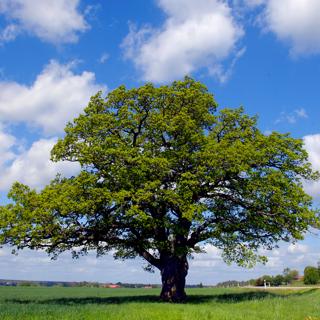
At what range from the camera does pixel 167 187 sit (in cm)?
3172

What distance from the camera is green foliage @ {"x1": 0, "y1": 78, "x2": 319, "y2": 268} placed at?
29.9 metres

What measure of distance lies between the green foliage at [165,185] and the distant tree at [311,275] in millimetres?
62461

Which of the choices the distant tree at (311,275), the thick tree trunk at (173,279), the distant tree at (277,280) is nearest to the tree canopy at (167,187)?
the thick tree trunk at (173,279)

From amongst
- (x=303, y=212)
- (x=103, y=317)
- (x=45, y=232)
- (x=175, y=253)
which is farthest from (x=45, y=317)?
(x=303, y=212)

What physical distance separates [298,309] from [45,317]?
14215mm

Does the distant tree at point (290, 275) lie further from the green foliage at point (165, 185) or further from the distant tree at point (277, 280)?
the green foliage at point (165, 185)

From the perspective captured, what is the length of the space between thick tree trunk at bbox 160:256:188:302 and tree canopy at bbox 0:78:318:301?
2.9 inches

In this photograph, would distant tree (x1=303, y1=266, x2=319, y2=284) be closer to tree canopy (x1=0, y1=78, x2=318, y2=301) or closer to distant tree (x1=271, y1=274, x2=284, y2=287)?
distant tree (x1=271, y1=274, x2=284, y2=287)

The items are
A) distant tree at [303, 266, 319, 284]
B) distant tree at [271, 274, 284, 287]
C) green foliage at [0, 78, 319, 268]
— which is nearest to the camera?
green foliage at [0, 78, 319, 268]

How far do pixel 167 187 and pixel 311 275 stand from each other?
229 feet

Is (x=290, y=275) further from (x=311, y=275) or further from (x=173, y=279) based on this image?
(x=173, y=279)

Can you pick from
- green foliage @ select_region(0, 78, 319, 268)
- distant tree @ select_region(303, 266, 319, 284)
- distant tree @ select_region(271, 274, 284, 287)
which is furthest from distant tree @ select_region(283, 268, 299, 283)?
green foliage @ select_region(0, 78, 319, 268)

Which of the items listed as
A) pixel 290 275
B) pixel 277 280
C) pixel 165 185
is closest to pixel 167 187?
pixel 165 185

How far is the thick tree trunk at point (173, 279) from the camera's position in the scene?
32.5 m
